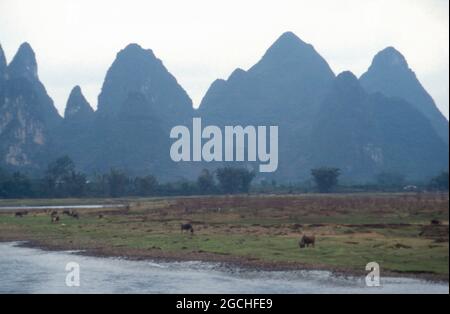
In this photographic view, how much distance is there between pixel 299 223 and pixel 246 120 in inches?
4695

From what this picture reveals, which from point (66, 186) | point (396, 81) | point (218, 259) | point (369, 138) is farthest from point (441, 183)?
point (396, 81)

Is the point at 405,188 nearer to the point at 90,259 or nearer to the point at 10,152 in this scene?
the point at 90,259

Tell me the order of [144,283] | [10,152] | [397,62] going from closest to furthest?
[144,283] → [10,152] → [397,62]

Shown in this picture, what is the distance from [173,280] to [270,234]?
9.28 metres

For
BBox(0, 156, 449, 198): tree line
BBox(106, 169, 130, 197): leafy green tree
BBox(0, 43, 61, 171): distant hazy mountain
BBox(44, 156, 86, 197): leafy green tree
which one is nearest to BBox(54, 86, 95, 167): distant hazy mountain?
BBox(0, 43, 61, 171): distant hazy mountain

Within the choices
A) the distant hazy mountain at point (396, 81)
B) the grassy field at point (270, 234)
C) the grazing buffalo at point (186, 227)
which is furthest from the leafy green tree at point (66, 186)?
the distant hazy mountain at point (396, 81)

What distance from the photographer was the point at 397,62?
17588cm

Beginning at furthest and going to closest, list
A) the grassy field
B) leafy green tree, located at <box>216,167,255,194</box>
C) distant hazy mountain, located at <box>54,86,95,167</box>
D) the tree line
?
distant hazy mountain, located at <box>54,86,95,167</box>
leafy green tree, located at <box>216,167,255,194</box>
the tree line
the grassy field

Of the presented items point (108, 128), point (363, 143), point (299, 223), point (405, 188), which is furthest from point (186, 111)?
point (299, 223)

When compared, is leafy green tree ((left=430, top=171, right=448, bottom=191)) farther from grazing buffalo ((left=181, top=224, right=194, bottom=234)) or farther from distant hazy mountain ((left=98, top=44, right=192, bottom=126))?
distant hazy mountain ((left=98, top=44, right=192, bottom=126))

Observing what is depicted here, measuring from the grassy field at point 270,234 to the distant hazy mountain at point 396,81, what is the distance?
465 feet

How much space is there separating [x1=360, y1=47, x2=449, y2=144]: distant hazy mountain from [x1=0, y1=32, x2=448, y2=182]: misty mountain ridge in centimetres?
74

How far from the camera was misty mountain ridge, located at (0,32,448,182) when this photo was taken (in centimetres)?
11594

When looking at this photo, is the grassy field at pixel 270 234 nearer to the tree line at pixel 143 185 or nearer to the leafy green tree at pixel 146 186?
the tree line at pixel 143 185
